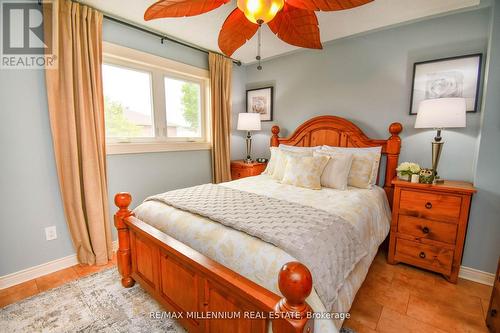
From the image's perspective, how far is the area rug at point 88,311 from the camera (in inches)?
58.6

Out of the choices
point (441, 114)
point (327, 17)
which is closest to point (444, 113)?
point (441, 114)

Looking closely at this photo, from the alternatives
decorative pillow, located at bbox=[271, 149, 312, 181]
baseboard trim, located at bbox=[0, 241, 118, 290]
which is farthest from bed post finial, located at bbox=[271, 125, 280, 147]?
baseboard trim, located at bbox=[0, 241, 118, 290]

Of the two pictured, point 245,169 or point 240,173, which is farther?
point 240,173

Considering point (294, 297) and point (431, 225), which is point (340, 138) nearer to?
point (431, 225)

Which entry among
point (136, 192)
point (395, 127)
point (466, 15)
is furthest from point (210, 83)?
point (466, 15)

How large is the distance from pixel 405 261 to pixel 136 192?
2918 mm

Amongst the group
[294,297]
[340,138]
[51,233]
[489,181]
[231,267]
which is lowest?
[51,233]

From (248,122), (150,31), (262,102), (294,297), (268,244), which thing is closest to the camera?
(294,297)

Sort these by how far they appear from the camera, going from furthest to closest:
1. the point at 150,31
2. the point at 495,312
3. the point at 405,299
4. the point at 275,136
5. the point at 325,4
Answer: the point at 275,136
the point at 150,31
the point at 405,299
the point at 495,312
the point at 325,4

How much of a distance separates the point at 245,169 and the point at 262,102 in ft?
3.70

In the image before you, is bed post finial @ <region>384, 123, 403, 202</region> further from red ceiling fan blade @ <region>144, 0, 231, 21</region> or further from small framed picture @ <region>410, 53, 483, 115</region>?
red ceiling fan blade @ <region>144, 0, 231, 21</region>

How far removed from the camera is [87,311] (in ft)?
5.34

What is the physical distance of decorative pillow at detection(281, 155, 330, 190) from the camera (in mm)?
2260

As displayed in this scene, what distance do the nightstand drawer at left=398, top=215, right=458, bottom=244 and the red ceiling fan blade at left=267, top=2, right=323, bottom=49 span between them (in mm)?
1759
